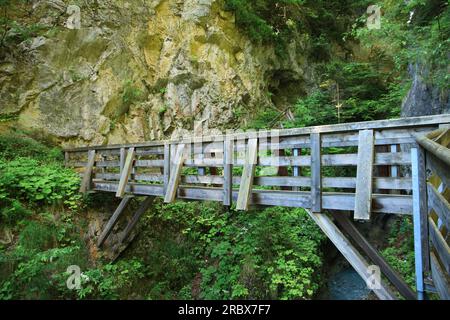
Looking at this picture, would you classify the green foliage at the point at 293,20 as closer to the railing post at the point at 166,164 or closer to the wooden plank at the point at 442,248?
the railing post at the point at 166,164

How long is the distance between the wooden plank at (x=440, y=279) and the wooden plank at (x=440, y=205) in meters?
0.52

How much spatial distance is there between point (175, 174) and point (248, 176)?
1781 mm

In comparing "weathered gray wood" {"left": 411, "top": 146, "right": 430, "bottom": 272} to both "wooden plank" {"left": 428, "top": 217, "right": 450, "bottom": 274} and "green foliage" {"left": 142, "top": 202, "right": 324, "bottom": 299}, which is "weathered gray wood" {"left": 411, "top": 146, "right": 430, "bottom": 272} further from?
"green foliage" {"left": 142, "top": 202, "right": 324, "bottom": 299}

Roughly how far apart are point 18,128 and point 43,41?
3.25m

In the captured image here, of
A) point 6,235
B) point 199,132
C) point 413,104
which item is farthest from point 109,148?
point 413,104

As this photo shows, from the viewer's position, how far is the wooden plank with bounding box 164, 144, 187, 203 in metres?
5.88

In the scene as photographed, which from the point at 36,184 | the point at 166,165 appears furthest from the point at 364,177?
the point at 36,184

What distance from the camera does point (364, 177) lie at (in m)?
3.71

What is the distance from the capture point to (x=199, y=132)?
13.1 m

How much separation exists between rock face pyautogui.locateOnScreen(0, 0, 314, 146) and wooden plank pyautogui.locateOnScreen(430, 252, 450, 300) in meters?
10.7

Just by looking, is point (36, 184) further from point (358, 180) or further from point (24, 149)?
point (358, 180)

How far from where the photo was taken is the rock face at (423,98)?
7.81 metres

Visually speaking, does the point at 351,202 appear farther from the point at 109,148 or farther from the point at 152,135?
the point at 152,135

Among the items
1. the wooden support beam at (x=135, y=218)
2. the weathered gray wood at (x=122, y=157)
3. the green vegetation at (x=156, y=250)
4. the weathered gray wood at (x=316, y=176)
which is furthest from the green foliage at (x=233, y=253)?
the weathered gray wood at (x=316, y=176)
